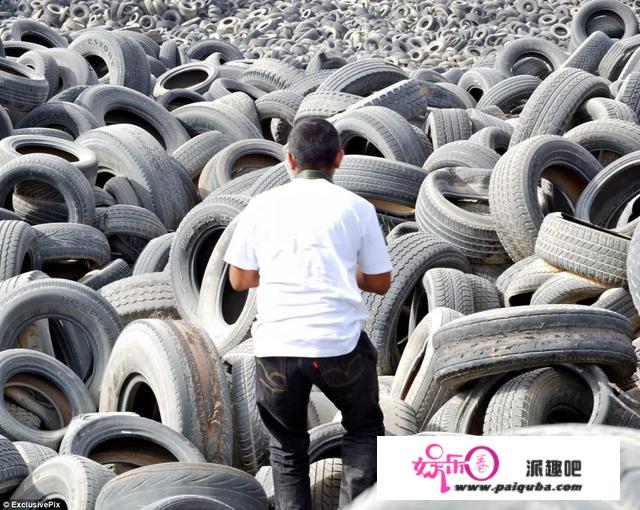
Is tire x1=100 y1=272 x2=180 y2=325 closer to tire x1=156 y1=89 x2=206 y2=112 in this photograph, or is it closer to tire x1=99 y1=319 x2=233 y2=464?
tire x1=99 y1=319 x2=233 y2=464

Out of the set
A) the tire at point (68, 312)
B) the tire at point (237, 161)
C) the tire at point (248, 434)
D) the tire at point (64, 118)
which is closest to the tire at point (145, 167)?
the tire at point (237, 161)

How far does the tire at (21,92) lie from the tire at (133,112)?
40 centimetres

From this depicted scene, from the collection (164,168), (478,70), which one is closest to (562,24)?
(478,70)

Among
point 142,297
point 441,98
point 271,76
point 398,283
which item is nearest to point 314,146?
point 398,283

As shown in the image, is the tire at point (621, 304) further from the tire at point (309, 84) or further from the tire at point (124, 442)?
the tire at point (309, 84)

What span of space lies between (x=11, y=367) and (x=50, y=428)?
39cm

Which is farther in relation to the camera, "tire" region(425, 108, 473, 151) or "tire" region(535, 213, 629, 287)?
"tire" region(425, 108, 473, 151)

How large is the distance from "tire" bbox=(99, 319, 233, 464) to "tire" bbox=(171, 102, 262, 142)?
204 inches

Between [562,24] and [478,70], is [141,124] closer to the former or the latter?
[478,70]

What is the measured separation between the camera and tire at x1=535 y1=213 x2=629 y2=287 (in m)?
5.70

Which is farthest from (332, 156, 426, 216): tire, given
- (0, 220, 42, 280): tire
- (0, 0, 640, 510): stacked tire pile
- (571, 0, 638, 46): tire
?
(571, 0, 638, 46): tire

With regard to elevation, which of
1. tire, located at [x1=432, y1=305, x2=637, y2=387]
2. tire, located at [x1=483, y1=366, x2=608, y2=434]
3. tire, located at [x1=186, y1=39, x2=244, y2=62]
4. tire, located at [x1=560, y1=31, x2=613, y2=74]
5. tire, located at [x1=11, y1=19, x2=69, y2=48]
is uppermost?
tire, located at [x1=11, y1=19, x2=69, y2=48]

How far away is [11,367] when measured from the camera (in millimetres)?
5113

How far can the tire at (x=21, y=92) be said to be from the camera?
970 cm
